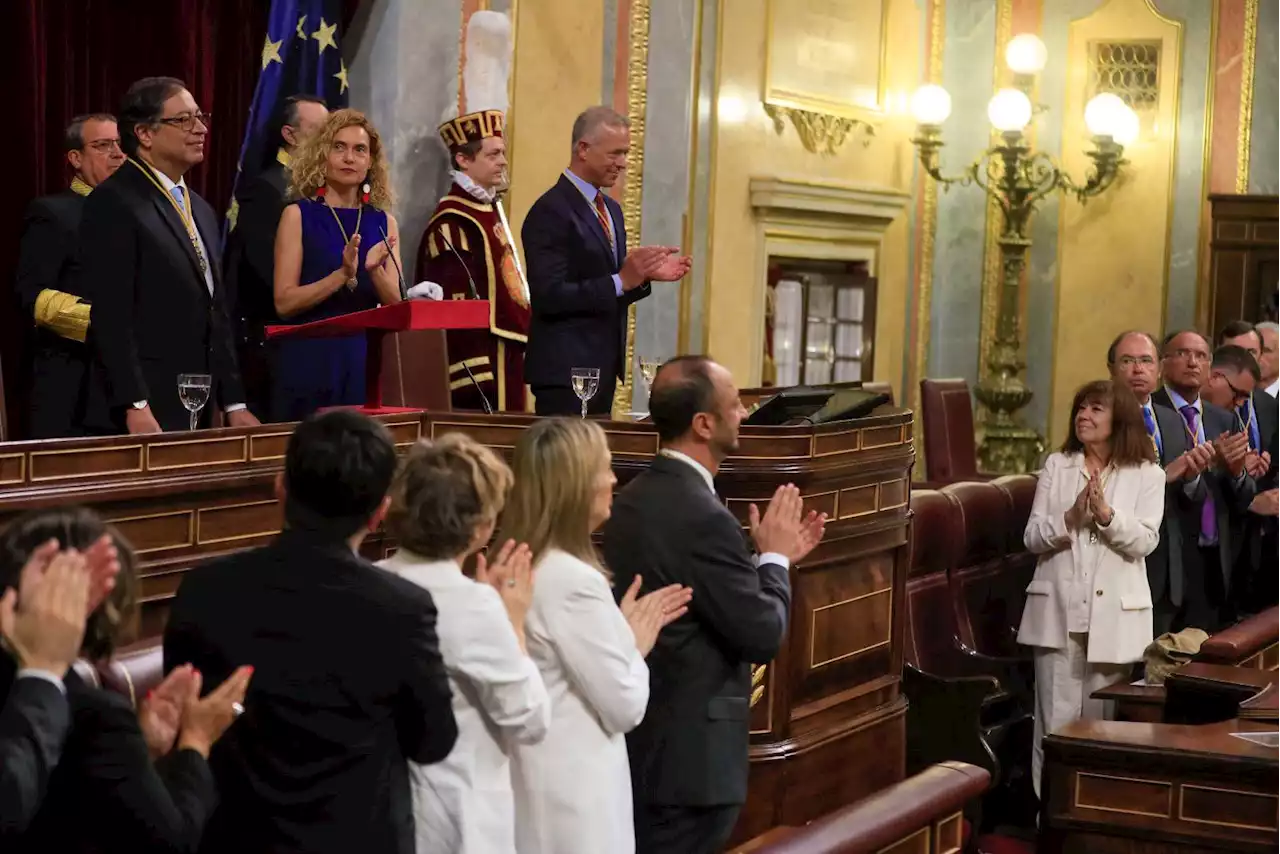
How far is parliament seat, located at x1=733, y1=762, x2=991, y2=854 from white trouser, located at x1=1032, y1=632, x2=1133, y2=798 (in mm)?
1353

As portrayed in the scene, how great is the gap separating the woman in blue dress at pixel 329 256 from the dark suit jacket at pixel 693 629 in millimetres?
1384

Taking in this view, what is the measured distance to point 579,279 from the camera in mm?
4898

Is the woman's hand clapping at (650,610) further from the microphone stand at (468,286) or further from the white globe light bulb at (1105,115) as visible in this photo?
the white globe light bulb at (1105,115)

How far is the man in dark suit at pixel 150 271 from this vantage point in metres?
4.09

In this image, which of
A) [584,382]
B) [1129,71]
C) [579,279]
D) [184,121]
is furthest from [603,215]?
[1129,71]

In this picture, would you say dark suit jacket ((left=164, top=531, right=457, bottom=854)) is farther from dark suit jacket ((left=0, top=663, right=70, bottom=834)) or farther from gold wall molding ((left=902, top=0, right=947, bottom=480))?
gold wall molding ((left=902, top=0, right=947, bottom=480))

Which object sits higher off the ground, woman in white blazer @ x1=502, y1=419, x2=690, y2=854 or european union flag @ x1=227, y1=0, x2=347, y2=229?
european union flag @ x1=227, y1=0, x2=347, y2=229

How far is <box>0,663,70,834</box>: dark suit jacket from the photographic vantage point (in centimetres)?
214

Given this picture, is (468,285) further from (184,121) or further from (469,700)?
(469,700)

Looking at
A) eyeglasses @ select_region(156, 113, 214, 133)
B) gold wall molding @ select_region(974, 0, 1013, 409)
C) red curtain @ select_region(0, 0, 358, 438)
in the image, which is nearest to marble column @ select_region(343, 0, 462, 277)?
red curtain @ select_region(0, 0, 358, 438)

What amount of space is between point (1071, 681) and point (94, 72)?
3.46m

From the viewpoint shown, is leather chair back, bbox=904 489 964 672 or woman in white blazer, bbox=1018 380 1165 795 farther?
leather chair back, bbox=904 489 964 672

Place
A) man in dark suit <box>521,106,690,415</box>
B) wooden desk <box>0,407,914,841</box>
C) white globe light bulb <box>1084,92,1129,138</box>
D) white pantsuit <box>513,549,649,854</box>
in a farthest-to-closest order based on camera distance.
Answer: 1. white globe light bulb <box>1084,92,1129,138</box>
2. man in dark suit <box>521,106,690,415</box>
3. wooden desk <box>0,407,914,841</box>
4. white pantsuit <box>513,549,649,854</box>

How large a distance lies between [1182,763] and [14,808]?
323 centimetres
